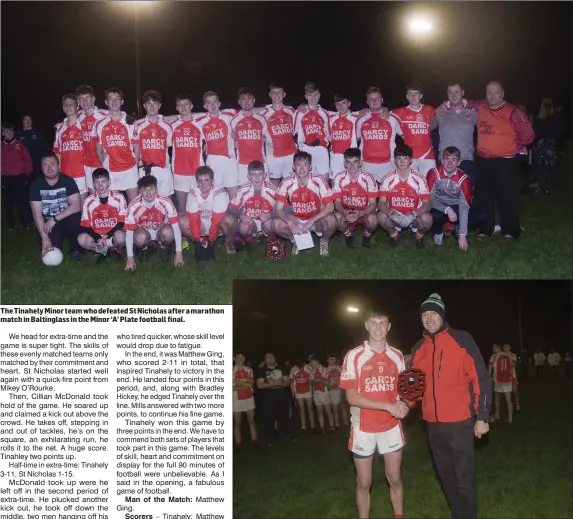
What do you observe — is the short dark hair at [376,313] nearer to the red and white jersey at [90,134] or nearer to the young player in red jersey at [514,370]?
the young player in red jersey at [514,370]

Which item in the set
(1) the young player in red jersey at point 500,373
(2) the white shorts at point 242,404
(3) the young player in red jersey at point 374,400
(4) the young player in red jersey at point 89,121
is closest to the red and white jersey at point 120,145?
(4) the young player in red jersey at point 89,121

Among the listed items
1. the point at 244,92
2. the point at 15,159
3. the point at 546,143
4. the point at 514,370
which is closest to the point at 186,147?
the point at 244,92

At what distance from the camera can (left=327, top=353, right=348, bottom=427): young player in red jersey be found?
4184mm

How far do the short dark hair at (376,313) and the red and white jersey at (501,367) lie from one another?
0.66 metres

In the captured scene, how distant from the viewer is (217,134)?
505cm

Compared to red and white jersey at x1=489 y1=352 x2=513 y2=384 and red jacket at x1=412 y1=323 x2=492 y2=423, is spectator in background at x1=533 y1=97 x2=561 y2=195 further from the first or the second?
red jacket at x1=412 y1=323 x2=492 y2=423

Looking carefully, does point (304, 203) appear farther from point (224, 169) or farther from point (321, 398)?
point (321, 398)

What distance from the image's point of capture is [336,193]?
15.9 feet

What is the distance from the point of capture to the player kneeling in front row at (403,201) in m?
4.72

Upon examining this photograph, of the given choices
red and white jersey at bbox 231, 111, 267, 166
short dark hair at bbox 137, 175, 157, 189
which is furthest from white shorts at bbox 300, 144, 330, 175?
short dark hair at bbox 137, 175, 157, 189

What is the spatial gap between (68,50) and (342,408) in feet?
9.56

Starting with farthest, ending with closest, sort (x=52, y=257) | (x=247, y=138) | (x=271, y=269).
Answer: (x=247, y=138) → (x=52, y=257) → (x=271, y=269)

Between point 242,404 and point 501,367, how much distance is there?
146cm

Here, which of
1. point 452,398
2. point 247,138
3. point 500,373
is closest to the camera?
Answer: point 452,398
